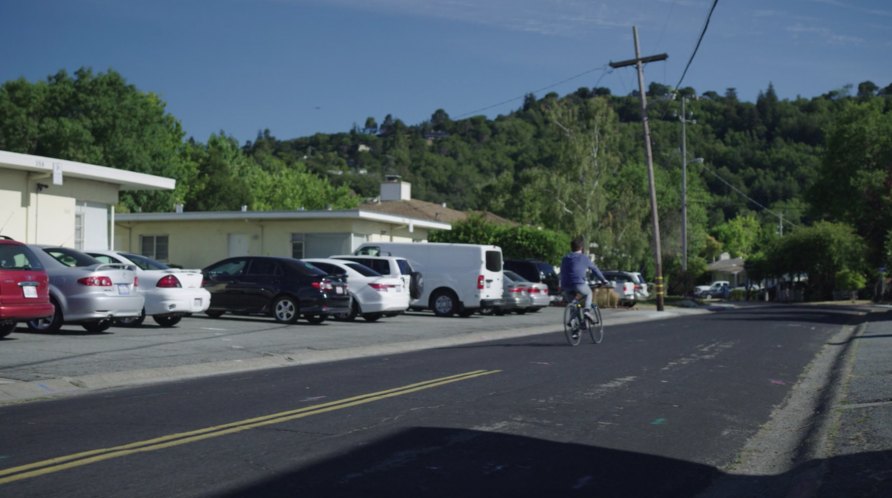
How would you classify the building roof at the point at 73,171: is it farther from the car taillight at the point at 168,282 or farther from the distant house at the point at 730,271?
the distant house at the point at 730,271

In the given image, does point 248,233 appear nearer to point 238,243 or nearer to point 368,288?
point 238,243

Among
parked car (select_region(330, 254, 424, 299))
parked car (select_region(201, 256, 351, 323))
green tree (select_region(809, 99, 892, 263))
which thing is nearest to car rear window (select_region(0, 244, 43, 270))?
parked car (select_region(201, 256, 351, 323))

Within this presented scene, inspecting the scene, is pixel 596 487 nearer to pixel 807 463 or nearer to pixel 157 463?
pixel 807 463

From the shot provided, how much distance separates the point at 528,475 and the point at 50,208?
70.1 feet

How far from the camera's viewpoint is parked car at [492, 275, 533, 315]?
105ft

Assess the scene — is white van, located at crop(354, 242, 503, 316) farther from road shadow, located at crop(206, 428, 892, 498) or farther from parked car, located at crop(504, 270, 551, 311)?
road shadow, located at crop(206, 428, 892, 498)

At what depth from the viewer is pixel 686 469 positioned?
7414 millimetres

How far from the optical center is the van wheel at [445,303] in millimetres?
30672

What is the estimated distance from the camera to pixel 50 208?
989 inches

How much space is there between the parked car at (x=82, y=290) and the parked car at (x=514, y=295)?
51.7ft

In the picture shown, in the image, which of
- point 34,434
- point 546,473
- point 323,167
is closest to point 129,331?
point 34,434

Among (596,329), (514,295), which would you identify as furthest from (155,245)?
(596,329)

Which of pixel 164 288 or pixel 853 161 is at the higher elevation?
pixel 853 161

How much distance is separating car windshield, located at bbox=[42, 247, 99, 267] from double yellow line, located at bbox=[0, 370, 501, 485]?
28.5 ft
